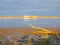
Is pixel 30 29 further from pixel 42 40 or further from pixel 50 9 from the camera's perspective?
pixel 50 9

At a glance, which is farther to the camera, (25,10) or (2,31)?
(25,10)

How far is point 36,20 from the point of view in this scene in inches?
117

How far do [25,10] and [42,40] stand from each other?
2.87ft

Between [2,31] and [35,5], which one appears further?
[35,5]

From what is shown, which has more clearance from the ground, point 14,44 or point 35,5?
point 35,5

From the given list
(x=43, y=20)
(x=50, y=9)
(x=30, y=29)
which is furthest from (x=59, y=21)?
(x=50, y=9)

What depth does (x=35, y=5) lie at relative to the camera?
3.70m

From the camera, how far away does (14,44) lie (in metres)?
2.82

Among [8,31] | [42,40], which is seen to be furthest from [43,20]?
[8,31]

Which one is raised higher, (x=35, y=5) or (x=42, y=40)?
(x=35, y=5)

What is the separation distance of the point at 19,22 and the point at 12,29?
14 centimetres

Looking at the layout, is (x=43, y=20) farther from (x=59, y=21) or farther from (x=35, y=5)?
(x=35, y=5)

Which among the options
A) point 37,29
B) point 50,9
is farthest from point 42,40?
point 50,9

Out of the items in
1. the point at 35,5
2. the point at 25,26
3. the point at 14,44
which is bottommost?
the point at 14,44
